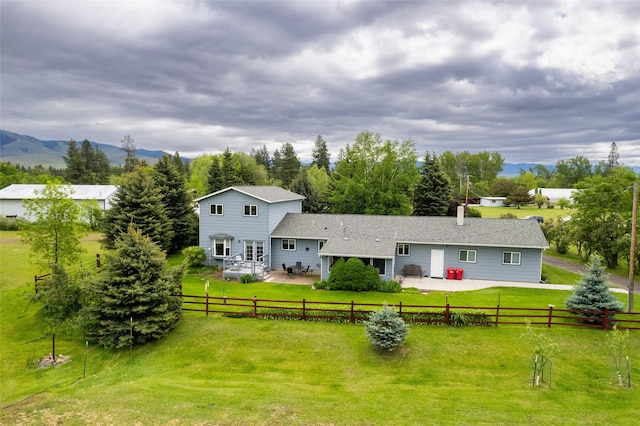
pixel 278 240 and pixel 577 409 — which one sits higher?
pixel 278 240

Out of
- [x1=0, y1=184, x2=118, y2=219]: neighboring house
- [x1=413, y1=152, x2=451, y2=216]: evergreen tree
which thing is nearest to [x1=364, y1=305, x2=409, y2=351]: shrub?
[x1=413, y1=152, x2=451, y2=216]: evergreen tree

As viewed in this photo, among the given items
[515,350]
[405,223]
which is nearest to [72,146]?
[405,223]

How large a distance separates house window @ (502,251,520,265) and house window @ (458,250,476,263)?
192 centimetres

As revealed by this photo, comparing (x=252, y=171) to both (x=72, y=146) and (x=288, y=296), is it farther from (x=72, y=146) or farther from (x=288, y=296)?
(x=288, y=296)

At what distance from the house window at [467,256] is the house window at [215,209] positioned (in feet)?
58.2

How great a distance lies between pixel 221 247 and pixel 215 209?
2.94 meters

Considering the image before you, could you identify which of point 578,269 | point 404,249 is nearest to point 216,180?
point 404,249

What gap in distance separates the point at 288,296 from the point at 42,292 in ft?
40.8

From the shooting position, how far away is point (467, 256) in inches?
1069

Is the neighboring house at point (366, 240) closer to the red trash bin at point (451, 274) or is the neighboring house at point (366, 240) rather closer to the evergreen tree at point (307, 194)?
the red trash bin at point (451, 274)

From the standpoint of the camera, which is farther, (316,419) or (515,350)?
(515,350)

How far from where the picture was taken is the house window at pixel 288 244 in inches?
1156

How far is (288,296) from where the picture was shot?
22234mm

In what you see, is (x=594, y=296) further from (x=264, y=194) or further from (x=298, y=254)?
(x=264, y=194)
